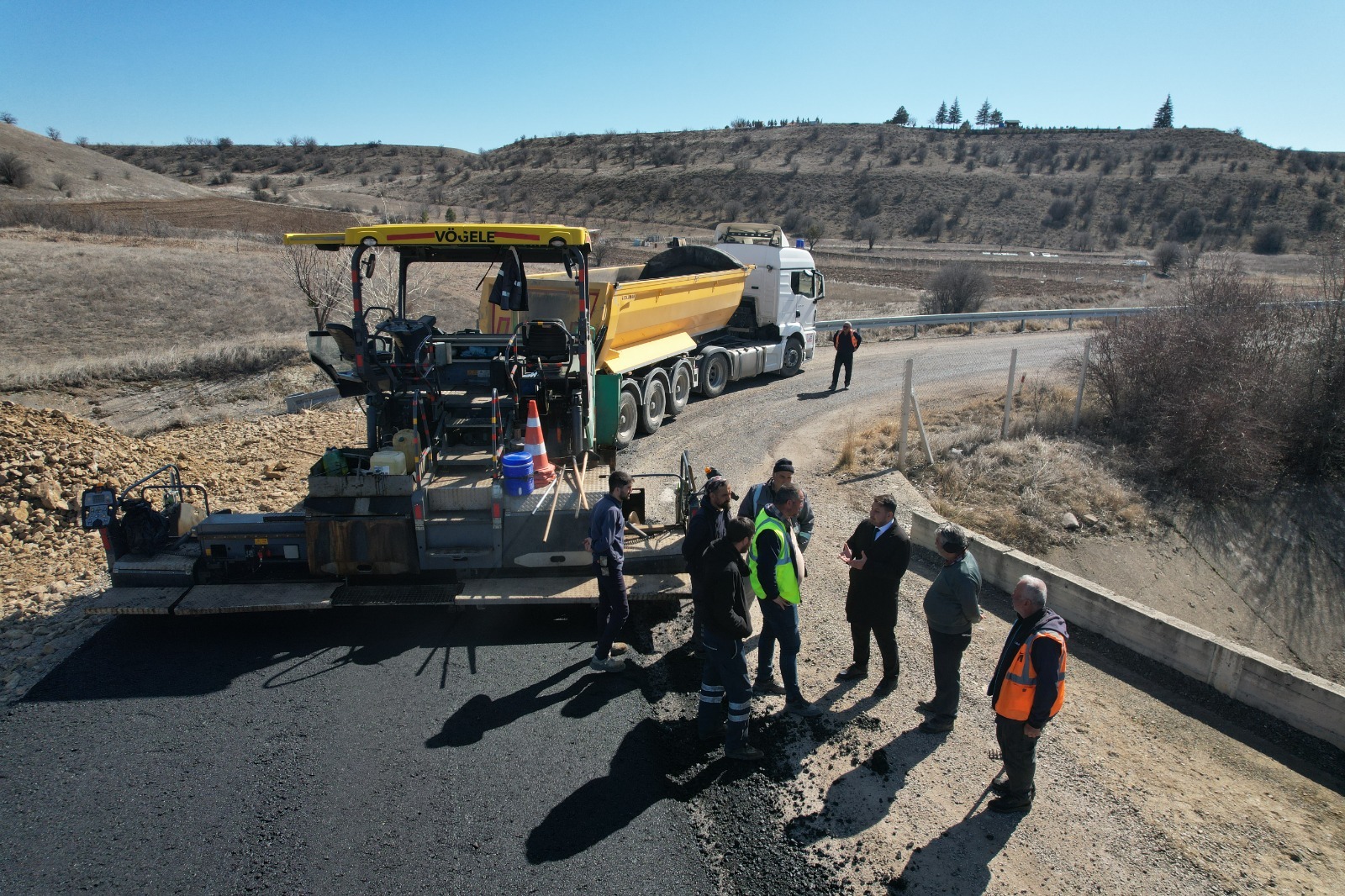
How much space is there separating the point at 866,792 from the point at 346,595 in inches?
169

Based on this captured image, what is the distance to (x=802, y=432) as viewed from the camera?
13.0 m

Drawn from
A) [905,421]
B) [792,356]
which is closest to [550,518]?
[905,421]

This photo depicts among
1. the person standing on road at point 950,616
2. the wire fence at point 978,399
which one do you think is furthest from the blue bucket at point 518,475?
the wire fence at point 978,399

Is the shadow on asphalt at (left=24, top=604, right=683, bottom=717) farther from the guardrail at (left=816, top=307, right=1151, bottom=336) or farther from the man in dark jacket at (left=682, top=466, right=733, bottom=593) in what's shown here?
the guardrail at (left=816, top=307, right=1151, bottom=336)

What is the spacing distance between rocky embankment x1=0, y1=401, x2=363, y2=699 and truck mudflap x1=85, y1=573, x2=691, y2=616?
65cm

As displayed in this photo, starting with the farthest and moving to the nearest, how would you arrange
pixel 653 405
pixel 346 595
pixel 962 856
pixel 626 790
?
1. pixel 653 405
2. pixel 346 595
3. pixel 626 790
4. pixel 962 856

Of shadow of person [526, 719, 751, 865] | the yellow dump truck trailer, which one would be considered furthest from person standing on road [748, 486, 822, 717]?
the yellow dump truck trailer

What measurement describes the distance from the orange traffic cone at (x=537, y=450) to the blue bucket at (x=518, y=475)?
27 centimetres

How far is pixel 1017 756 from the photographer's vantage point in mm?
4398

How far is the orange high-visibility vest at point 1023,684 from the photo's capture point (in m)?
4.25

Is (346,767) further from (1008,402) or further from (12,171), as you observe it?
(12,171)

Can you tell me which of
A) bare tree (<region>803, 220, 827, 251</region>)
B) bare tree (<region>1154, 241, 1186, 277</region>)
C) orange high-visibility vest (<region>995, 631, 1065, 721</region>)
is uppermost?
bare tree (<region>803, 220, 827, 251</region>)

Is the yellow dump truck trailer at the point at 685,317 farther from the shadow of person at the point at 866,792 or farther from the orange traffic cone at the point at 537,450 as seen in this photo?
the shadow of person at the point at 866,792

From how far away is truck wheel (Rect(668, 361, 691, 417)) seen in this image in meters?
13.6
